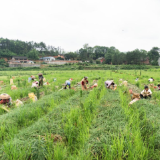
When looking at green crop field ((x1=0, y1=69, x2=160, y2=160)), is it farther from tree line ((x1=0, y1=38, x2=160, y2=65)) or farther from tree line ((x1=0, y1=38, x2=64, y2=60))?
tree line ((x1=0, y1=38, x2=64, y2=60))

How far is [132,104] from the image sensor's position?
354cm

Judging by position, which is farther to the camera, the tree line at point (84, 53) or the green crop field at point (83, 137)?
the tree line at point (84, 53)

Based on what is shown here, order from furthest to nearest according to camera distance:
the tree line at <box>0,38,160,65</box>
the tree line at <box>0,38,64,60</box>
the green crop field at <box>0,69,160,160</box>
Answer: the tree line at <box>0,38,64,60</box> < the tree line at <box>0,38,160,65</box> < the green crop field at <box>0,69,160,160</box>

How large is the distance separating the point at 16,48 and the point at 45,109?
60179 mm

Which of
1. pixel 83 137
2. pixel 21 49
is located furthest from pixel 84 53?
pixel 83 137

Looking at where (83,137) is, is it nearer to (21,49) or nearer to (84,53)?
(84,53)

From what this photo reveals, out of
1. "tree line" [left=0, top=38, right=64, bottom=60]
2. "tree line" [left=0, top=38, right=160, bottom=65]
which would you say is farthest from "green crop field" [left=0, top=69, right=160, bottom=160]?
"tree line" [left=0, top=38, right=64, bottom=60]

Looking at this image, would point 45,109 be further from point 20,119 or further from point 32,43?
point 32,43

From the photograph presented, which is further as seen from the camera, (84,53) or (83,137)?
(84,53)

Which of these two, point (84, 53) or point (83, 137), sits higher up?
point (84, 53)

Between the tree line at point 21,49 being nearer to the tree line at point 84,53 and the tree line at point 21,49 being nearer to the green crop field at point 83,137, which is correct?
the tree line at point 84,53

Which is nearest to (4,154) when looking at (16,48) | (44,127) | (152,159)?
(44,127)

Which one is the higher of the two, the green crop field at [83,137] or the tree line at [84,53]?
the tree line at [84,53]

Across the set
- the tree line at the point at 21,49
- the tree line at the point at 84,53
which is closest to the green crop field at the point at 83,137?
the tree line at the point at 84,53
